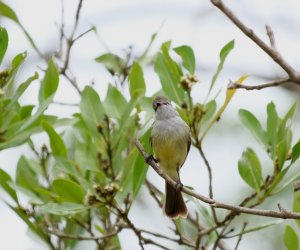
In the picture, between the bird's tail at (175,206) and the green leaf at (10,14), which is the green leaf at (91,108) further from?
the bird's tail at (175,206)

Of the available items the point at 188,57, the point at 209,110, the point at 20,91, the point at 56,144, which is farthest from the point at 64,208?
the point at 188,57

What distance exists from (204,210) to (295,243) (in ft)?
1.45

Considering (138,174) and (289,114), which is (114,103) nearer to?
(138,174)

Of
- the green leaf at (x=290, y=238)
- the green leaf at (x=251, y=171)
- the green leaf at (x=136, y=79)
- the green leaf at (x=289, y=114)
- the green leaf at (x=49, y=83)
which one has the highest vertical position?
the green leaf at (x=49, y=83)

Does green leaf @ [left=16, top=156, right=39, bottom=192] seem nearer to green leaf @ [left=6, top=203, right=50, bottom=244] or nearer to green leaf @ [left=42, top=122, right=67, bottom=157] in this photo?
green leaf @ [left=6, top=203, right=50, bottom=244]

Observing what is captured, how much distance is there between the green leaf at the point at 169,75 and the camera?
357 centimetres

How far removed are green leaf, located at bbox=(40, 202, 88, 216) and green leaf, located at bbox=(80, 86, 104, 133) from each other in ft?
1.37

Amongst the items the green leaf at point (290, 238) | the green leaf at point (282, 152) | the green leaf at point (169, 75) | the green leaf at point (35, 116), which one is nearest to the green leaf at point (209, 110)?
the green leaf at point (169, 75)

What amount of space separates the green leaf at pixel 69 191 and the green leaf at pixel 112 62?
978 millimetres

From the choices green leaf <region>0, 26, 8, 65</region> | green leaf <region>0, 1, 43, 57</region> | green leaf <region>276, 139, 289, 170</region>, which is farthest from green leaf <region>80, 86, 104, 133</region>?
green leaf <region>276, 139, 289, 170</region>

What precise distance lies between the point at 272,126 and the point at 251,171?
0.82ft

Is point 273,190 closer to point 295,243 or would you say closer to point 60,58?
point 295,243

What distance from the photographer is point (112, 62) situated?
13.9 ft

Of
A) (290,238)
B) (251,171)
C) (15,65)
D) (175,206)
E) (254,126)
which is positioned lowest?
(290,238)
